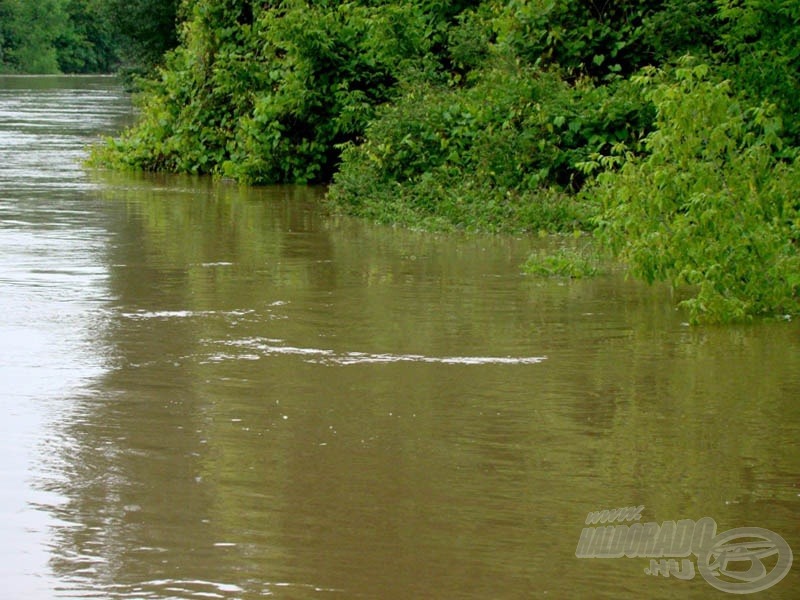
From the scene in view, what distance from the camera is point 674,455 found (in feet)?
23.0

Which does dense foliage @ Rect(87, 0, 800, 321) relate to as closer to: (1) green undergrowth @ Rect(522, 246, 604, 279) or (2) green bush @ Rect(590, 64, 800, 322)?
(2) green bush @ Rect(590, 64, 800, 322)

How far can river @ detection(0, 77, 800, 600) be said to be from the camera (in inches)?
219

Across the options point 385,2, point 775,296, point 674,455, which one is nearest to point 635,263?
point 775,296

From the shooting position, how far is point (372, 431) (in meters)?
7.39

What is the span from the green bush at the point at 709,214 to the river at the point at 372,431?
352 mm

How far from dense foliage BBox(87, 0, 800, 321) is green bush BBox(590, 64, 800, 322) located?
0.02 metres

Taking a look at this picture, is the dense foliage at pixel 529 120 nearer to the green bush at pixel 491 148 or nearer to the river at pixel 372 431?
the green bush at pixel 491 148

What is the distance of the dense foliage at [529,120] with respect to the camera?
34.5 ft

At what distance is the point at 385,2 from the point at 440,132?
4347 mm

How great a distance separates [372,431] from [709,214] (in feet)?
12.4

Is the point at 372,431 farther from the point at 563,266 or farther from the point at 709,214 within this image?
the point at 563,266

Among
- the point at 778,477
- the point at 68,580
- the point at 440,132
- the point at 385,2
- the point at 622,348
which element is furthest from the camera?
the point at 385,2

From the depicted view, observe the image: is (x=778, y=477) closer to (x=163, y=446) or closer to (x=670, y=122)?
(x=163, y=446)

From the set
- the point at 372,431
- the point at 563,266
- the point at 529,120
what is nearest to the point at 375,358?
the point at 372,431
